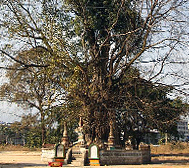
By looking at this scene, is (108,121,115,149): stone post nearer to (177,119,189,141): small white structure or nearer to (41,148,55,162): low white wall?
(41,148,55,162): low white wall

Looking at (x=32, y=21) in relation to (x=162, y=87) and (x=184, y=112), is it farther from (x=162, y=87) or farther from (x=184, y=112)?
(x=184, y=112)

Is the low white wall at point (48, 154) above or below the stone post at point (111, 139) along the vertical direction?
below

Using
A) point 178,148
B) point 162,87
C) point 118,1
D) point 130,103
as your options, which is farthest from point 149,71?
point 178,148

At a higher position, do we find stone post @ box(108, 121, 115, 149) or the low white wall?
stone post @ box(108, 121, 115, 149)

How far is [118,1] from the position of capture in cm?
1788

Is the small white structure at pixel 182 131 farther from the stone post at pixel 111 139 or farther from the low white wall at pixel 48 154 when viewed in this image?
the low white wall at pixel 48 154

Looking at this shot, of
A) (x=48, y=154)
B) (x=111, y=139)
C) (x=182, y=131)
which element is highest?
(x=111, y=139)

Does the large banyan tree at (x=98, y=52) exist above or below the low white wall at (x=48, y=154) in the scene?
above

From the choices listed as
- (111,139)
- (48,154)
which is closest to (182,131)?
(111,139)

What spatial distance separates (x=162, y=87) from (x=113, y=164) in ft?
18.8

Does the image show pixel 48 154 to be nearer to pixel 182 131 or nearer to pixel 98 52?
pixel 98 52

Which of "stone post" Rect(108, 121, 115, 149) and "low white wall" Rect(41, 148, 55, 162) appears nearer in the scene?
"stone post" Rect(108, 121, 115, 149)

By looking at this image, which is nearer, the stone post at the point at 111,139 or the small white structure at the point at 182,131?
the stone post at the point at 111,139

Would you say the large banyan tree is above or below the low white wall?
above
